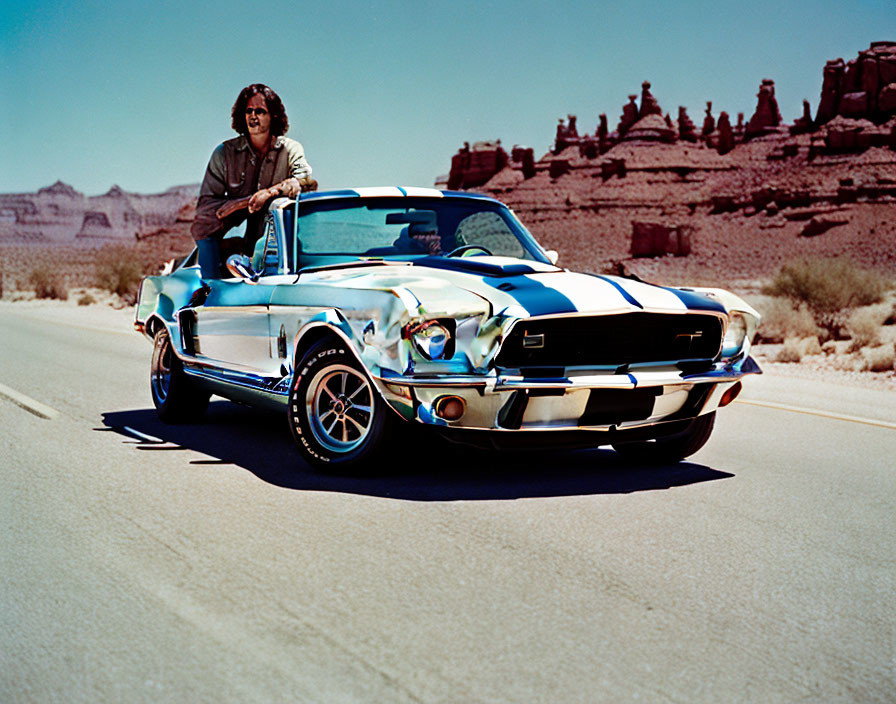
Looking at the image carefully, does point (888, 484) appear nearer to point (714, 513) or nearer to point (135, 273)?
point (714, 513)

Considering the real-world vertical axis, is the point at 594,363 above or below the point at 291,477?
above

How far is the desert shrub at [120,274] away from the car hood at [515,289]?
30.8 m

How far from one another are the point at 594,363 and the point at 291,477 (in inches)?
72.4

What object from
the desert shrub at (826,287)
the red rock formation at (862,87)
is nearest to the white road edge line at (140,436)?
the desert shrub at (826,287)

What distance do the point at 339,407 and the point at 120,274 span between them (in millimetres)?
35986

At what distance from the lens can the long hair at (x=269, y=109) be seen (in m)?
8.52

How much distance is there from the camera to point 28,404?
9164 millimetres

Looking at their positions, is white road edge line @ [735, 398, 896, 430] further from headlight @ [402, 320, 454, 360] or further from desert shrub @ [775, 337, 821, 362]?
desert shrub @ [775, 337, 821, 362]

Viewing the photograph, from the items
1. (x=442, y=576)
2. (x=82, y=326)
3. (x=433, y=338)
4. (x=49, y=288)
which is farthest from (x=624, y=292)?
(x=49, y=288)

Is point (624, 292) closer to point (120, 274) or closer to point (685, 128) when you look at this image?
point (120, 274)

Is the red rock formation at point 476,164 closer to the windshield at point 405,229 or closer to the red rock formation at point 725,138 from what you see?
the red rock formation at point 725,138

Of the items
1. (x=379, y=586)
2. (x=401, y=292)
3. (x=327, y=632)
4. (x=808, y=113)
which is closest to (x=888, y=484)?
(x=401, y=292)

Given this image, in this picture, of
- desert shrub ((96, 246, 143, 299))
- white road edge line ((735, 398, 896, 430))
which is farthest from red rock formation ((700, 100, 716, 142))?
white road edge line ((735, 398, 896, 430))

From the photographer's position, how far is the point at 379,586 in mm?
4031
